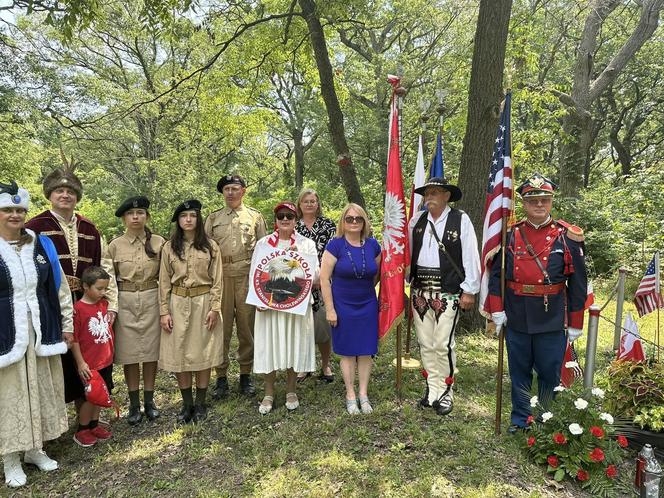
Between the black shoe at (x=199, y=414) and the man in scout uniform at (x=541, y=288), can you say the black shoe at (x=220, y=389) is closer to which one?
the black shoe at (x=199, y=414)

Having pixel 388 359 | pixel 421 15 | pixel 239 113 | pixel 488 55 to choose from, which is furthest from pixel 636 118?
pixel 388 359

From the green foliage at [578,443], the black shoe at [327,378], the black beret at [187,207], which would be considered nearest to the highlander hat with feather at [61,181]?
the black beret at [187,207]

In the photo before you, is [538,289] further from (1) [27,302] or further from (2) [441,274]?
(1) [27,302]

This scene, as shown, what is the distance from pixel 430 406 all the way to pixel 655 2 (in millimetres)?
13789

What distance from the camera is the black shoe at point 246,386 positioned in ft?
16.5

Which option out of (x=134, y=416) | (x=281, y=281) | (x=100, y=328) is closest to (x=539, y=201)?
(x=281, y=281)

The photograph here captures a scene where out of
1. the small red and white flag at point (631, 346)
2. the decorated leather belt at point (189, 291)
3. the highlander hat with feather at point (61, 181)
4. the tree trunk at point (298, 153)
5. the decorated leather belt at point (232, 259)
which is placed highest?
the tree trunk at point (298, 153)

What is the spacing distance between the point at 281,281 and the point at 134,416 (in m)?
2.01

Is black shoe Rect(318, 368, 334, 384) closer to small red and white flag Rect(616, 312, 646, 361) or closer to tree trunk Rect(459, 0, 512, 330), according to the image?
tree trunk Rect(459, 0, 512, 330)

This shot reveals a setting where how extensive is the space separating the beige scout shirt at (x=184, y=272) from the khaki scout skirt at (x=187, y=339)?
7 cm

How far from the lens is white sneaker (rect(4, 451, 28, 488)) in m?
3.48

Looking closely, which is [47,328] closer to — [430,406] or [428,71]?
[430,406]

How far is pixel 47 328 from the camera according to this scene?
11.7ft

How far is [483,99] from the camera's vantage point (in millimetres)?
5852
